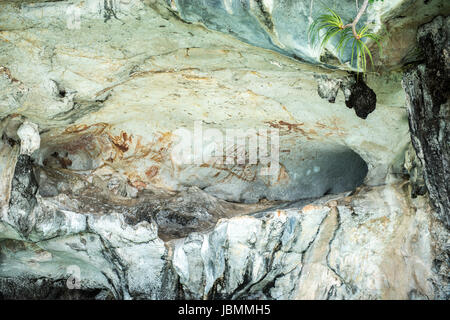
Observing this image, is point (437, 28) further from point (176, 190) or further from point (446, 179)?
point (176, 190)

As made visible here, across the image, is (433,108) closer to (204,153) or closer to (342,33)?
(342,33)

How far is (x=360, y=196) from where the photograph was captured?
3.05m

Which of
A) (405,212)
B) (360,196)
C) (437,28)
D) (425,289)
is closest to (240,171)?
(360,196)

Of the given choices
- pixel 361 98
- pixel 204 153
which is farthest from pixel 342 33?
pixel 204 153

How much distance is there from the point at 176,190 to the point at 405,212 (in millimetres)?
1619

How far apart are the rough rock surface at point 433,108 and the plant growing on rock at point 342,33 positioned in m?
0.25

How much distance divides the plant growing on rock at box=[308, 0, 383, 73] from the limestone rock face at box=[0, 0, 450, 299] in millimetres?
46

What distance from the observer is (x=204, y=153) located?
3.70m

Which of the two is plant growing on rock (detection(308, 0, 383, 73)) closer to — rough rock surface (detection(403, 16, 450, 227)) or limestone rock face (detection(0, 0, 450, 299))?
limestone rock face (detection(0, 0, 450, 299))

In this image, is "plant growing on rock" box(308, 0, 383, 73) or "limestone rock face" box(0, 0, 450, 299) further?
"limestone rock face" box(0, 0, 450, 299)

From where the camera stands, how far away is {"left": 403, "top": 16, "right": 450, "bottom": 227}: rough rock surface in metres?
2.27

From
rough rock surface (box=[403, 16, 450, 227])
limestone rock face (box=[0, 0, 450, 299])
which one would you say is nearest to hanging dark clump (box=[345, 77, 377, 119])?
limestone rock face (box=[0, 0, 450, 299])

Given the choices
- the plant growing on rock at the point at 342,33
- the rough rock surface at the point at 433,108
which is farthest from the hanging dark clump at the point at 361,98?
the plant growing on rock at the point at 342,33

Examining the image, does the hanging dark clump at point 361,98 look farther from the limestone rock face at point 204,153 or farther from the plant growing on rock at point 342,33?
the plant growing on rock at point 342,33
